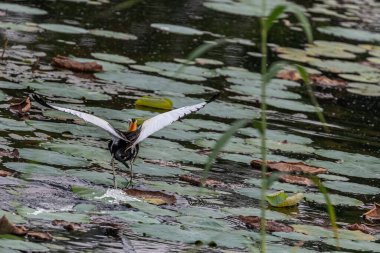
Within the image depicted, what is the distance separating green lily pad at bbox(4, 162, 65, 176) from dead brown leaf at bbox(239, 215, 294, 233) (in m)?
1.00

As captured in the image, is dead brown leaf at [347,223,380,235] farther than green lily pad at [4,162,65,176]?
No

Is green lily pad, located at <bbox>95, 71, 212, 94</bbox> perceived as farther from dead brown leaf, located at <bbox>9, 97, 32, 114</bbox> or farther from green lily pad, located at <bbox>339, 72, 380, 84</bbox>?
green lily pad, located at <bbox>339, 72, 380, 84</bbox>

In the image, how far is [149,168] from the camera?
627 cm

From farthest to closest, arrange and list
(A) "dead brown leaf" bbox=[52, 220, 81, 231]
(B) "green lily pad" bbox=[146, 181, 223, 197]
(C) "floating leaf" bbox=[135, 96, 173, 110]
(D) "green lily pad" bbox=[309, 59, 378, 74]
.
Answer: (D) "green lily pad" bbox=[309, 59, 378, 74]
(C) "floating leaf" bbox=[135, 96, 173, 110]
(B) "green lily pad" bbox=[146, 181, 223, 197]
(A) "dead brown leaf" bbox=[52, 220, 81, 231]

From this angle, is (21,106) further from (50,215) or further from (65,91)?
(50,215)

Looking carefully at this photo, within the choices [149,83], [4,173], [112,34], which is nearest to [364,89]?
[149,83]

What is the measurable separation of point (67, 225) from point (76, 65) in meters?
3.79

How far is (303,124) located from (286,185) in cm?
177

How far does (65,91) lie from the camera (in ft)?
25.5

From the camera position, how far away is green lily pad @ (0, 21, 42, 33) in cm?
957

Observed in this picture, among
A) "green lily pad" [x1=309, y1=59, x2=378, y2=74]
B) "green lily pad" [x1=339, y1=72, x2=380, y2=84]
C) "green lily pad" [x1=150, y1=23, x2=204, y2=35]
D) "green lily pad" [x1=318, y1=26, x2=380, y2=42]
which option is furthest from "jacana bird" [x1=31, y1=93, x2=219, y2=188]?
"green lily pad" [x1=318, y1=26, x2=380, y2=42]

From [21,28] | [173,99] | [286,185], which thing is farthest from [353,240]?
[21,28]

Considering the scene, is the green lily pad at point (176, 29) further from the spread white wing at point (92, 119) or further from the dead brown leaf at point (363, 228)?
the spread white wing at point (92, 119)

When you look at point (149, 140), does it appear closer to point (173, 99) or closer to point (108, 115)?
point (108, 115)
